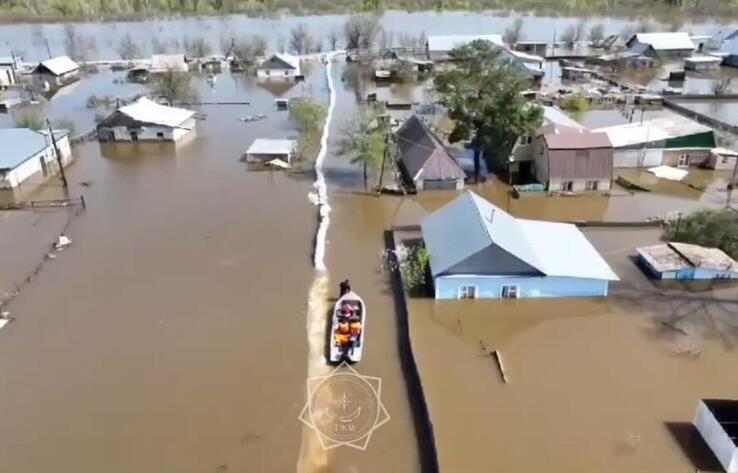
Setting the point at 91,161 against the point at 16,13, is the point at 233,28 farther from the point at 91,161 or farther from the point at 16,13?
the point at 91,161

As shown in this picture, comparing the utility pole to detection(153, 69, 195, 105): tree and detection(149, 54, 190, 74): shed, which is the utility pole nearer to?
detection(153, 69, 195, 105): tree

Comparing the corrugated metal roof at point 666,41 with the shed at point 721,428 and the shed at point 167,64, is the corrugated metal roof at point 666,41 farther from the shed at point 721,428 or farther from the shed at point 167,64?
the shed at point 721,428

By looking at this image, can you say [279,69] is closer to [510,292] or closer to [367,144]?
[367,144]

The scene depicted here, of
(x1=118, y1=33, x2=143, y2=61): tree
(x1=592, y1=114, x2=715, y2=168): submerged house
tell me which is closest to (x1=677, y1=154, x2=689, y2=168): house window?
(x1=592, y1=114, x2=715, y2=168): submerged house

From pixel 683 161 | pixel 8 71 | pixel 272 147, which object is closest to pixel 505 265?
pixel 683 161

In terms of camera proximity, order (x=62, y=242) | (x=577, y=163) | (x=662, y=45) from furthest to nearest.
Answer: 1. (x=662, y=45)
2. (x=577, y=163)
3. (x=62, y=242)

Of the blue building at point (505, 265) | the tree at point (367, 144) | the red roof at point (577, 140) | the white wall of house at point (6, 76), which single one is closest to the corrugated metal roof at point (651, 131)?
the red roof at point (577, 140)

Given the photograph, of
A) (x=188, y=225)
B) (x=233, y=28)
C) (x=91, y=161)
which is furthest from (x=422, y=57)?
(x=188, y=225)
